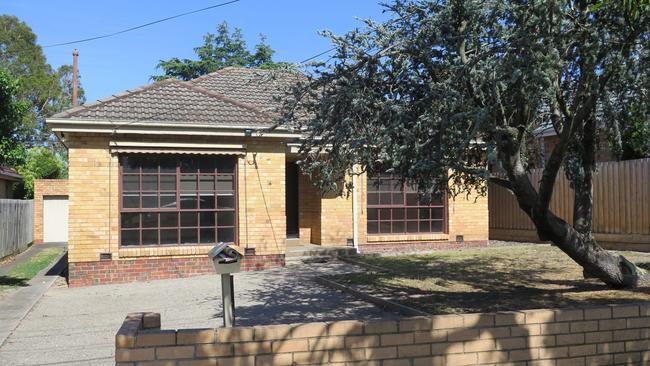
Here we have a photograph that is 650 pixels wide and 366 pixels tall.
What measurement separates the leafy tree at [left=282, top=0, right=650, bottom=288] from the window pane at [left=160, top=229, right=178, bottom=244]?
6.15 m

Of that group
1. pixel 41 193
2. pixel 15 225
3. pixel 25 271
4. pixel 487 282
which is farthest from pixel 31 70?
pixel 487 282

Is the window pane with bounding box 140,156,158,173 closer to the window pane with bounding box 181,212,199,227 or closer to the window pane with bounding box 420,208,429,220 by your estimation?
the window pane with bounding box 181,212,199,227

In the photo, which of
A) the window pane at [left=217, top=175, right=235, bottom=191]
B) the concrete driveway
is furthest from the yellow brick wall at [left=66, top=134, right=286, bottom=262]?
the concrete driveway

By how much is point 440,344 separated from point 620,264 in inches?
200

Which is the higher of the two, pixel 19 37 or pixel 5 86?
pixel 19 37

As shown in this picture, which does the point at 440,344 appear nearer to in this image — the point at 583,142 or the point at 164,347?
the point at 164,347

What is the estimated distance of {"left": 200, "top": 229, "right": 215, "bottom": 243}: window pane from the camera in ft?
Result: 44.2

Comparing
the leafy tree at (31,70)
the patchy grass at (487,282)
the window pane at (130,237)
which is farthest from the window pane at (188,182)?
the leafy tree at (31,70)

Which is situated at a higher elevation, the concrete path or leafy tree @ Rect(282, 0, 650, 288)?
leafy tree @ Rect(282, 0, 650, 288)

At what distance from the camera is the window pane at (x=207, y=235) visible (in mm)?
13484

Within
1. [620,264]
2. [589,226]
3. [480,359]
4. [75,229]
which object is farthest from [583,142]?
[75,229]

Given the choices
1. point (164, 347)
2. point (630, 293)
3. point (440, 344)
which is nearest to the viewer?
point (164, 347)

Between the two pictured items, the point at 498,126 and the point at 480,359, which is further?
the point at 498,126

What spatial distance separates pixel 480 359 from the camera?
4.80m
